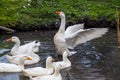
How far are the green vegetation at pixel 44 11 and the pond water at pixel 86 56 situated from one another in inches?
30.9

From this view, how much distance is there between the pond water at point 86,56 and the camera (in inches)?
528

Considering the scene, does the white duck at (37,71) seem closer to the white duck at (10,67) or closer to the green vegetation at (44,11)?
the white duck at (10,67)

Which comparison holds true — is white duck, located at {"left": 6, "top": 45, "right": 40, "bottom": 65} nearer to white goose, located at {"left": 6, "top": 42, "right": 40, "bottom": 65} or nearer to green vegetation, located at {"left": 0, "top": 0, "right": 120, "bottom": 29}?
white goose, located at {"left": 6, "top": 42, "right": 40, "bottom": 65}

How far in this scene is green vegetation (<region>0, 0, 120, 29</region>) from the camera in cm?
2002

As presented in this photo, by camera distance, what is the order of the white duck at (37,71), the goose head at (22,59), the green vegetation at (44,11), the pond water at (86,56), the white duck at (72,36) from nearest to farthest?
the white duck at (37,71) → the pond water at (86,56) → the goose head at (22,59) → the white duck at (72,36) → the green vegetation at (44,11)

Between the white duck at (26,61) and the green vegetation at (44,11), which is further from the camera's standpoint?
the green vegetation at (44,11)

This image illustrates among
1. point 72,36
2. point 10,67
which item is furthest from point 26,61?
point 72,36

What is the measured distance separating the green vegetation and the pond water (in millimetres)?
785

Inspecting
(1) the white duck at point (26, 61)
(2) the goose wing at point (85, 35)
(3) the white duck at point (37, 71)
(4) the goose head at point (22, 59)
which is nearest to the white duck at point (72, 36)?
(2) the goose wing at point (85, 35)

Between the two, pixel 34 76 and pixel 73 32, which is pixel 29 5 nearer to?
pixel 73 32

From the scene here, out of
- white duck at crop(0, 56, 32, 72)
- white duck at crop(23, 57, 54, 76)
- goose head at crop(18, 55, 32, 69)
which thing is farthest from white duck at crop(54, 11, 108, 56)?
white duck at crop(0, 56, 32, 72)

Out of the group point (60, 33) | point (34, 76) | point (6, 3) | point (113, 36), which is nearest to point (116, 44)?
point (113, 36)

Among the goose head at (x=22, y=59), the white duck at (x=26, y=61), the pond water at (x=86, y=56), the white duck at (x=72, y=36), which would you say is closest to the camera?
the pond water at (x=86, y=56)

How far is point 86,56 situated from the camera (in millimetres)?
15680
